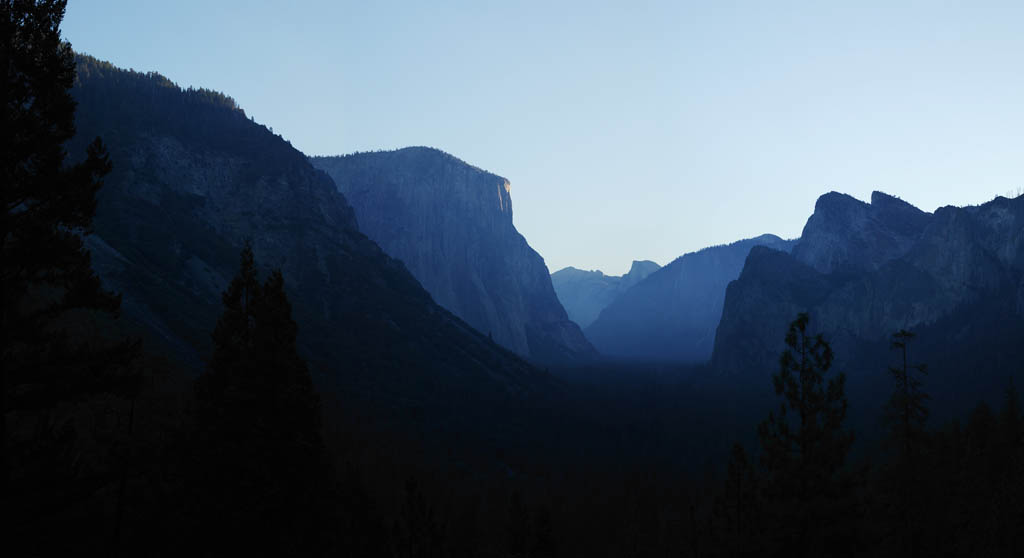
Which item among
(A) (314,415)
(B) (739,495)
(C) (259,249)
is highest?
(C) (259,249)

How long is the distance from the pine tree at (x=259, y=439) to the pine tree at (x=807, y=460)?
1582cm

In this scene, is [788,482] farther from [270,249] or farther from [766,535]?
[270,249]

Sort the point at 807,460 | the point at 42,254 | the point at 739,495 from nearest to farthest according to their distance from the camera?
the point at 42,254
the point at 807,460
the point at 739,495

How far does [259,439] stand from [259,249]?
140 metres

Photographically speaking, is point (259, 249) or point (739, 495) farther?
point (259, 249)

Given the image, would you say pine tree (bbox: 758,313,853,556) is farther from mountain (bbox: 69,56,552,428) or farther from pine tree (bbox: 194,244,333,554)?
mountain (bbox: 69,56,552,428)

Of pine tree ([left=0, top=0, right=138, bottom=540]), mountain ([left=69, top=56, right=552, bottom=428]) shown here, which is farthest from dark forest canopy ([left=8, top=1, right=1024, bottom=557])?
mountain ([left=69, top=56, right=552, bottom=428])

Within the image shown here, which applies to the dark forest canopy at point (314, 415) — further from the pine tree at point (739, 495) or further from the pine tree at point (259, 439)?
the pine tree at point (739, 495)

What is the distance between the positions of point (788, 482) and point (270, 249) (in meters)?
149

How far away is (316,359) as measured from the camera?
12644cm

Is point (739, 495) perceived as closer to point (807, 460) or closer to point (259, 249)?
point (807, 460)

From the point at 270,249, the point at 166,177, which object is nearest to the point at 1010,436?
the point at 270,249

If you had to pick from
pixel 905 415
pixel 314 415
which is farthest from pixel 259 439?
pixel 905 415

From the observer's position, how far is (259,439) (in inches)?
834
